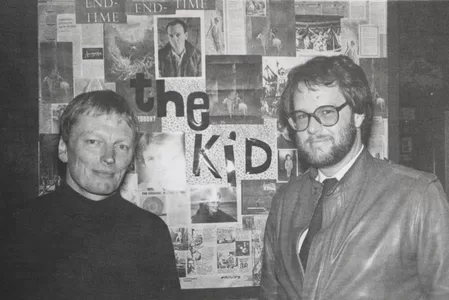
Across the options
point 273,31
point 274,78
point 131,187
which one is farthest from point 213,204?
point 273,31

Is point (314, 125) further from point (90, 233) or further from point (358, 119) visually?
point (90, 233)

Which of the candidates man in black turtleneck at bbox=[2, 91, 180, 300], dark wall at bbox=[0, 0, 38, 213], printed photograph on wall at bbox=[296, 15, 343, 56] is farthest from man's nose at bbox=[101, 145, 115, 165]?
printed photograph on wall at bbox=[296, 15, 343, 56]

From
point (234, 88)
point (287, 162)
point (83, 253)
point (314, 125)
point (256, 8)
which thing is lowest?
point (83, 253)

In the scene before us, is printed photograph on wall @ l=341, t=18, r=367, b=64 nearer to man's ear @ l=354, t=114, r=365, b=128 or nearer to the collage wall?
the collage wall

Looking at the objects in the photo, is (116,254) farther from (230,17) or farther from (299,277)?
(230,17)

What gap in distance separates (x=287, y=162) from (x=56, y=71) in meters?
0.65

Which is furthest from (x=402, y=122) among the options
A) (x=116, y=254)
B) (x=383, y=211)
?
(x=116, y=254)

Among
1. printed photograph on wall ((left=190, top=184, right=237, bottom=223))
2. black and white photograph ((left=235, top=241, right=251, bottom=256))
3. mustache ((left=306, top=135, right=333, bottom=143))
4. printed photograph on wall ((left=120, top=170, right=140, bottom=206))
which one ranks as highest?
mustache ((left=306, top=135, right=333, bottom=143))

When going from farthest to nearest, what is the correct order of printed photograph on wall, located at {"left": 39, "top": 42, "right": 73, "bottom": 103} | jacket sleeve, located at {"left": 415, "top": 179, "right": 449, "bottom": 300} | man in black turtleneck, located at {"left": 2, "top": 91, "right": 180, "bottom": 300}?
printed photograph on wall, located at {"left": 39, "top": 42, "right": 73, "bottom": 103} → man in black turtleneck, located at {"left": 2, "top": 91, "right": 180, "bottom": 300} → jacket sleeve, located at {"left": 415, "top": 179, "right": 449, "bottom": 300}

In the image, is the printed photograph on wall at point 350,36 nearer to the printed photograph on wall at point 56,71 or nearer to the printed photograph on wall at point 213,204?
the printed photograph on wall at point 213,204

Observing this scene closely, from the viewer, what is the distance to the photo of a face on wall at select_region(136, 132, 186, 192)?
109 cm

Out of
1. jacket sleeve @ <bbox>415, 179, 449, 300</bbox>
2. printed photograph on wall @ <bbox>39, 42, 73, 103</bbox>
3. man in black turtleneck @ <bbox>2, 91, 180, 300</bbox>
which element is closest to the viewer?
jacket sleeve @ <bbox>415, 179, 449, 300</bbox>

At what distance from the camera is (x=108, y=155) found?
0.78m

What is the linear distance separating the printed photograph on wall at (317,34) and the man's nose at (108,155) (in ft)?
1.90
